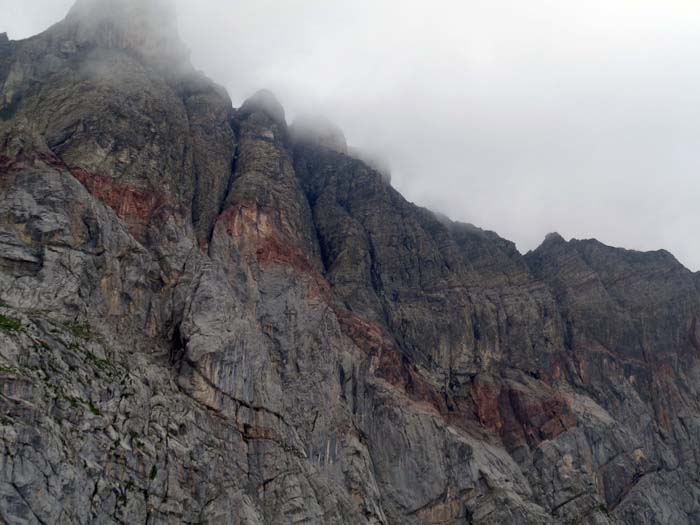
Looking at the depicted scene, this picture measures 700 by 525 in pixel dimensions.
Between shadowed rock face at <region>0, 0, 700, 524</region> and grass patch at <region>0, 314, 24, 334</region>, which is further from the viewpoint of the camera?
shadowed rock face at <region>0, 0, 700, 524</region>

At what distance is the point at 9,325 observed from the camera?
56.8 meters

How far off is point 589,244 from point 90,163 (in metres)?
97.1

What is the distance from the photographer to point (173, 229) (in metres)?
80.8

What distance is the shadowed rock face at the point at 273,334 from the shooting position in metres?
59.1

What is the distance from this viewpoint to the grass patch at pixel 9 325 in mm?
56125

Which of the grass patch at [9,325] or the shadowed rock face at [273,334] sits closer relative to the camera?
the grass patch at [9,325]

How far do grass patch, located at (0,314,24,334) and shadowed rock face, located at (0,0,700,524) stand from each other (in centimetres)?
19

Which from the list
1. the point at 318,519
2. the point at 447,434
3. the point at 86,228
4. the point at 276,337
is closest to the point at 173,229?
the point at 86,228

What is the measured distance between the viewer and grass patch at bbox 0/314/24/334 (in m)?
56.1

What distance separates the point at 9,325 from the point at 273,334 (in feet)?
103

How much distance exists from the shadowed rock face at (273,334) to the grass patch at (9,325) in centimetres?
19

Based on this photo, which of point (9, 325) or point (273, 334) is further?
point (273, 334)

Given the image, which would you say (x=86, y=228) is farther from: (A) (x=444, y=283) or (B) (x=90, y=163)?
(A) (x=444, y=283)

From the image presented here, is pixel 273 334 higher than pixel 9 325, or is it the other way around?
pixel 273 334
